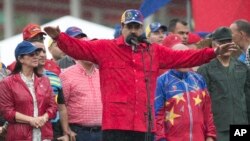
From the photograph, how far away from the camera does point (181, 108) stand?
12430 mm

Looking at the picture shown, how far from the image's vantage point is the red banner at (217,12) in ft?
52.3

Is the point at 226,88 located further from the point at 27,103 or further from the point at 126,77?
the point at 27,103

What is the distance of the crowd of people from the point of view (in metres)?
11.5

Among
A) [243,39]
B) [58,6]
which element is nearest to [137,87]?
[243,39]

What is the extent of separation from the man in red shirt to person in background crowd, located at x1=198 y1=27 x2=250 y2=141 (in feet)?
5.10

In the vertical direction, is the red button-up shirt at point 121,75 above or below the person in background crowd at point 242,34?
below

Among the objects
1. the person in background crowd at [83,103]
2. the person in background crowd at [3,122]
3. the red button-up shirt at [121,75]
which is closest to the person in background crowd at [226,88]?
the person in background crowd at [83,103]

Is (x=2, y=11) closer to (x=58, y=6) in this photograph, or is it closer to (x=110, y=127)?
(x=58, y=6)

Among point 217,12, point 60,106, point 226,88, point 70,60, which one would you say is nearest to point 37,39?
point 60,106

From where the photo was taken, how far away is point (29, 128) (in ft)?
39.8

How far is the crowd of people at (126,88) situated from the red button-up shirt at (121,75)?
0.03ft

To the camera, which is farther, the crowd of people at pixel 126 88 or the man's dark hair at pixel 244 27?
the man's dark hair at pixel 244 27

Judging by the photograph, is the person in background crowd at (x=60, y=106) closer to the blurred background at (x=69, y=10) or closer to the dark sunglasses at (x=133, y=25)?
the dark sunglasses at (x=133, y=25)

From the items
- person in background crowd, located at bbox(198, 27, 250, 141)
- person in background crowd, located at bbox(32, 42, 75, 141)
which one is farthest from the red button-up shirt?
person in background crowd, located at bbox(198, 27, 250, 141)
